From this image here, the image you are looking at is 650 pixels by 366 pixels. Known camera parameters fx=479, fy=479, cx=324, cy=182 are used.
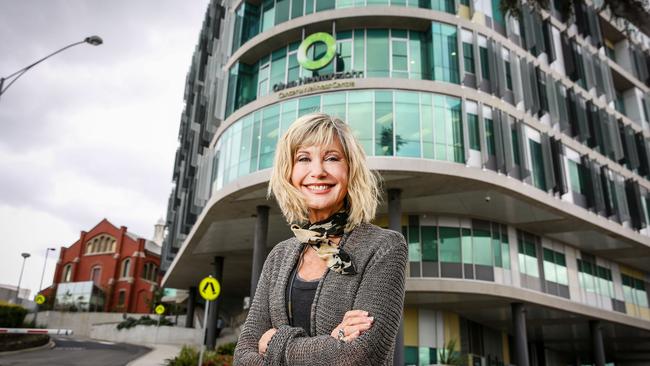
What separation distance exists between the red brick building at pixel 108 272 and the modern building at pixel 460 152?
1323 inches

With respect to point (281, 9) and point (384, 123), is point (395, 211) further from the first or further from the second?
point (281, 9)

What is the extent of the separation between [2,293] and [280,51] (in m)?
45.8

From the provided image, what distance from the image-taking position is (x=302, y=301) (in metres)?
2.11

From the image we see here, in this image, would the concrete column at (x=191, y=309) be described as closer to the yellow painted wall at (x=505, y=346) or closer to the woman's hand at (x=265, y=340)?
the yellow painted wall at (x=505, y=346)

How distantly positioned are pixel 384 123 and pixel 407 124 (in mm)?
901

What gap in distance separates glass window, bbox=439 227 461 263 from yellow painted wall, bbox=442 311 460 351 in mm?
3618

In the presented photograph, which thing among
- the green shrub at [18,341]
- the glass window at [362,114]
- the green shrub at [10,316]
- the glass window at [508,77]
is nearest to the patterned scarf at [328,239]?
the glass window at [362,114]

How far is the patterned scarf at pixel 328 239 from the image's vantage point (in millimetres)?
2039

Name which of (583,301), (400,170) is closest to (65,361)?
(400,170)

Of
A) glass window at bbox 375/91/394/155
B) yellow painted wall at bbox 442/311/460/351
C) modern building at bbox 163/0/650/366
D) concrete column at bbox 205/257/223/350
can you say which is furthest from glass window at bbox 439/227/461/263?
concrete column at bbox 205/257/223/350

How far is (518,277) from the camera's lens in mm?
22516

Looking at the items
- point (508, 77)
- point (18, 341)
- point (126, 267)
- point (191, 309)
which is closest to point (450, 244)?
point (508, 77)

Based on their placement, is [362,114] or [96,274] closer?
[362,114]

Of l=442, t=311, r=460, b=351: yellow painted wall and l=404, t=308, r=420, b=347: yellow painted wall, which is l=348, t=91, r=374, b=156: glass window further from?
l=442, t=311, r=460, b=351: yellow painted wall
